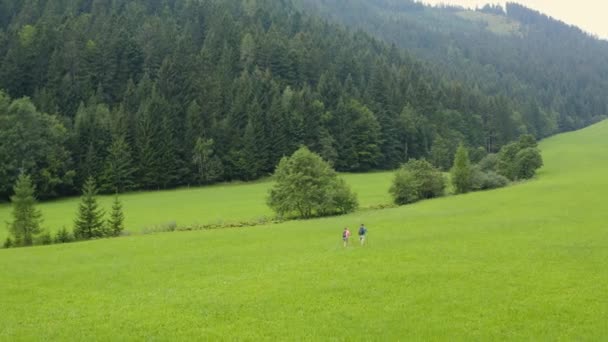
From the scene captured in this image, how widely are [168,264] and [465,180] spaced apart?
53468mm

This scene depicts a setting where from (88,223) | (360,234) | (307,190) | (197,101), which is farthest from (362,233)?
(197,101)

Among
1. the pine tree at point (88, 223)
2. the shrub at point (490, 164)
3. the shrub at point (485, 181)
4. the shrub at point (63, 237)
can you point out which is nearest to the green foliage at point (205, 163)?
the pine tree at point (88, 223)

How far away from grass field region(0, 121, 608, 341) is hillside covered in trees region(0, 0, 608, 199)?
50.4 metres

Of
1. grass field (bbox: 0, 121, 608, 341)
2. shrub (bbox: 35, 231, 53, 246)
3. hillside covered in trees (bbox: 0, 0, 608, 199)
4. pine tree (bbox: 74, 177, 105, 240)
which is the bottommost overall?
grass field (bbox: 0, 121, 608, 341)

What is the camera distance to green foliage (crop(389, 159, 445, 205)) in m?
70.9

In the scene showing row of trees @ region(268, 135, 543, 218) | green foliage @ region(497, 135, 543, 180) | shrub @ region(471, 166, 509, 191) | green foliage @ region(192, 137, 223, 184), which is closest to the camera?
row of trees @ region(268, 135, 543, 218)

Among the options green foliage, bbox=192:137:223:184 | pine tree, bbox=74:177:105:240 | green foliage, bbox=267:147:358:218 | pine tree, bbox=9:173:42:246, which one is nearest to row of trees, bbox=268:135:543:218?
green foliage, bbox=267:147:358:218

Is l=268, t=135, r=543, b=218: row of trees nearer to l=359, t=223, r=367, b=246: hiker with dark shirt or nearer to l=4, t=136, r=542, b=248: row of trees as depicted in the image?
l=4, t=136, r=542, b=248: row of trees

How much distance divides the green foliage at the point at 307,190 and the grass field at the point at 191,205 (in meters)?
4.15

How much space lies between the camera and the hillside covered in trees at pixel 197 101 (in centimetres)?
9338

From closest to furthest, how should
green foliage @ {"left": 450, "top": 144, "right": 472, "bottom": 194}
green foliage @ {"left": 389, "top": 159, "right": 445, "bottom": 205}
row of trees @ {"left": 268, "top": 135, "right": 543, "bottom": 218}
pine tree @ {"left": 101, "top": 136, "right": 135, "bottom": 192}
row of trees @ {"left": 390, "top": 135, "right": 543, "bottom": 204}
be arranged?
row of trees @ {"left": 268, "top": 135, "right": 543, "bottom": 218} → green foliage @ {"left": 389, "top": 159, "right": 445, "bottom": 205} → row of trees @ {"left": 390, "top": 135, "right": 543, "bottom": 204} → green foliage @ {"left": 450, "top": 144, "right": 472, "bottom": 194} → pine tree @ {"left": 101, "top": 136, "right": 135, "bottom": 192}

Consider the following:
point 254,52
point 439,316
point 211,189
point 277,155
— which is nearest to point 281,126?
point 277,155

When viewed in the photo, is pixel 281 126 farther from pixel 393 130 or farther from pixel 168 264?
pixel 168 264

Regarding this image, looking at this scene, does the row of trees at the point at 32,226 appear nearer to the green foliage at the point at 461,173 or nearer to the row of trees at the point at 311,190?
the row of trees at the point at 311,190
